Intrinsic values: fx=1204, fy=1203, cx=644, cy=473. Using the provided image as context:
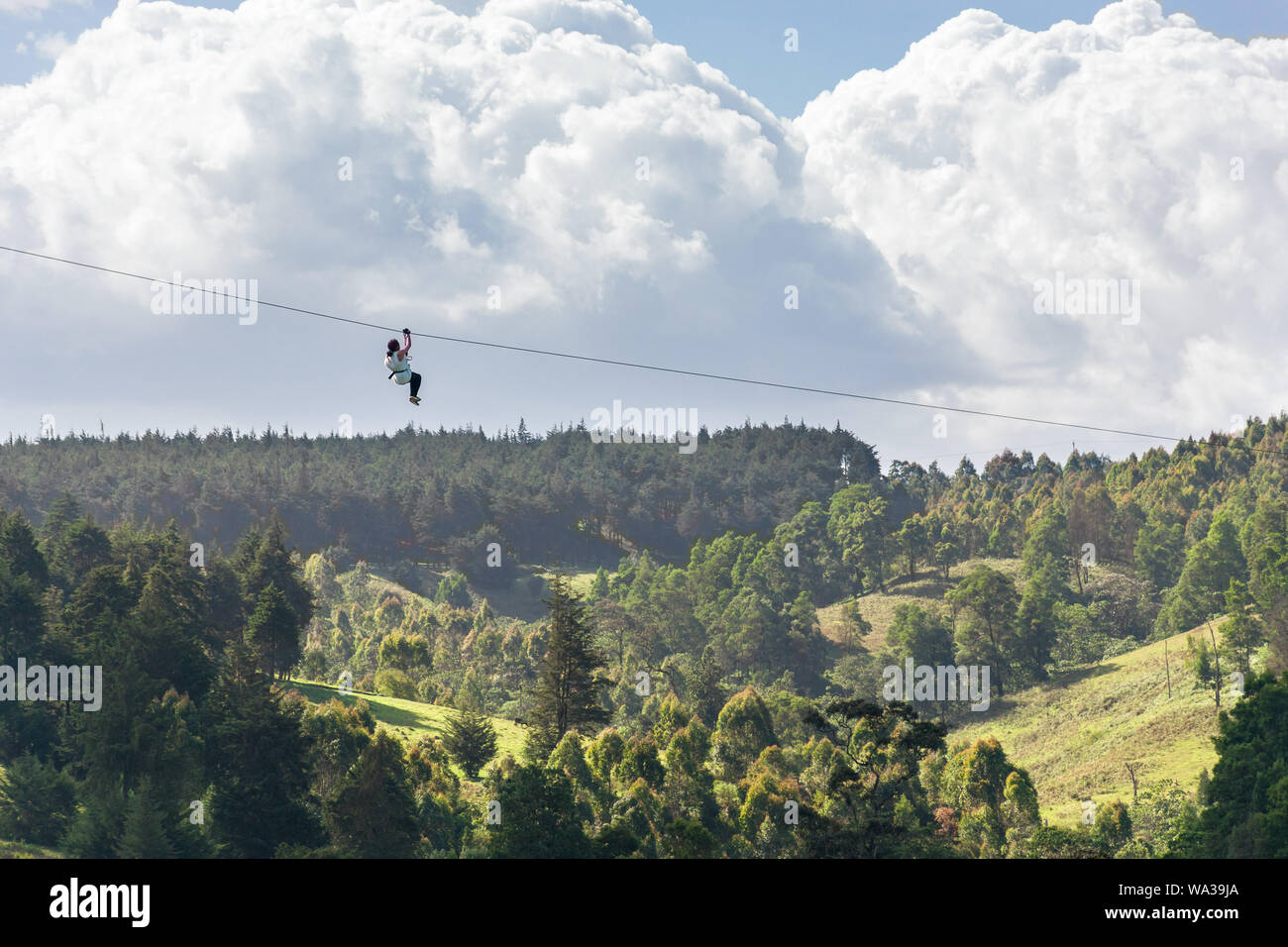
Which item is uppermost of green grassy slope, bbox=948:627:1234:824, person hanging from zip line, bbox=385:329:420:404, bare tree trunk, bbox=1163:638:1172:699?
person hanging from zip line, bbox=385:329:420:404

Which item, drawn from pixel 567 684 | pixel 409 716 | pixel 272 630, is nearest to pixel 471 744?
pixel 567 684

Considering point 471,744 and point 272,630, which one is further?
point 272,630

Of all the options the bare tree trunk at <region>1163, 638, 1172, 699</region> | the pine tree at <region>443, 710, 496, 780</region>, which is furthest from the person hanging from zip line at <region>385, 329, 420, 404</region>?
the bare tree trunk at <region>1163, 638, 1172, 699</region>

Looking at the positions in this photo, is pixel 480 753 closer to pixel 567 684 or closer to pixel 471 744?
pixel 471 744

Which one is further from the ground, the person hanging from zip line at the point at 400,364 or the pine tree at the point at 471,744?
the person hanging from zip line at the point at 400,364

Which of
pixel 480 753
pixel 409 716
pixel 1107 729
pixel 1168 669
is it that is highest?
pixel 1168 669

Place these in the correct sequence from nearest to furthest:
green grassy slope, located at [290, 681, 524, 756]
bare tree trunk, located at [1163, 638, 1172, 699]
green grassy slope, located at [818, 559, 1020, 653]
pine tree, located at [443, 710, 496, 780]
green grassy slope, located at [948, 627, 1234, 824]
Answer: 1. pine tree, located at [443, 710, 496, 780]
2. green grassy slope, located at [290, 681, 524, 756]
3. green grassy slope, located at [948, 627, 1234, 824]
4. bare tree trunk, located at [1163, 638, 1172, 699]
5. green grassy slope, located at [818, 559, 1020, 653]

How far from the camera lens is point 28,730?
71.0 m

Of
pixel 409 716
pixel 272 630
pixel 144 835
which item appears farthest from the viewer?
pixel 409 716

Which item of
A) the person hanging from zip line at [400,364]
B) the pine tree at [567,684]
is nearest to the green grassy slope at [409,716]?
the pine tree at [567,684]

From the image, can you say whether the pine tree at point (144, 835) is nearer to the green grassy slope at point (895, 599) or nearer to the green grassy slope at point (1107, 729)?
the green grassy slope at point (1107, 729)

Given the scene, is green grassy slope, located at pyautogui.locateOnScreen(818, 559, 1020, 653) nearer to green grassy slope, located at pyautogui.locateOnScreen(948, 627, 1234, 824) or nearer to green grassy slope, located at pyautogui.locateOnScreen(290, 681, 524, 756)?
green grassy slope, located at pyautogui.locateOnScreen(948, 627, 1234, 824)
